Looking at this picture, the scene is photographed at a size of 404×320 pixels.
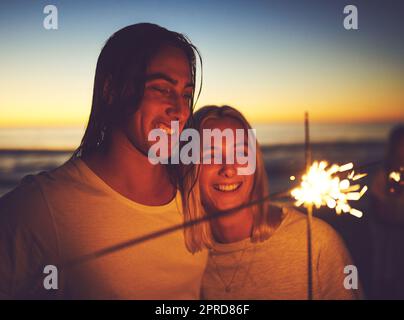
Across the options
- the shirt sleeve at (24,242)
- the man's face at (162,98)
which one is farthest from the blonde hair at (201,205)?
the shirt sleeve at (24,242)

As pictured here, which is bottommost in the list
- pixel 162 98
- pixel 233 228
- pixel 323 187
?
pixel 233 228

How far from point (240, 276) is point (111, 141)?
Result: 4.09 feet

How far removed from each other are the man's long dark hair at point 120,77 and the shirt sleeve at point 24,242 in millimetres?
506

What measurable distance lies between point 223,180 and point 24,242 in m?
1.38

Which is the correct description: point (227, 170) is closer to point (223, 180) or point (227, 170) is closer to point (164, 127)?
point (223, 180)

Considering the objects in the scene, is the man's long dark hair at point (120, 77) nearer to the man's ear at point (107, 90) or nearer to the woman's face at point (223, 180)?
the man's ear at point (107, 90)

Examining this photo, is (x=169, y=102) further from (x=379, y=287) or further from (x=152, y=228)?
(x=379, y=287)

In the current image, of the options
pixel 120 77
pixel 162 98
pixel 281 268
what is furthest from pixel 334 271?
pixel 120 77

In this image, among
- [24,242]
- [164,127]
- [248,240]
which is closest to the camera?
[24,242]

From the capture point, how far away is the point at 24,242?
7.55 ft

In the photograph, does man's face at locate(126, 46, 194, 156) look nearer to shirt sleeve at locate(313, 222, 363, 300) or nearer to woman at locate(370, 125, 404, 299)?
shirt sleeve at locate(313, 222, 363, 300)

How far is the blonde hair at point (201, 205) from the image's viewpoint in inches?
111

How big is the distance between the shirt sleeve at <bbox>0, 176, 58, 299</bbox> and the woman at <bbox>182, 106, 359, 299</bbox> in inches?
35.5

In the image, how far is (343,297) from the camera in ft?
8.87
